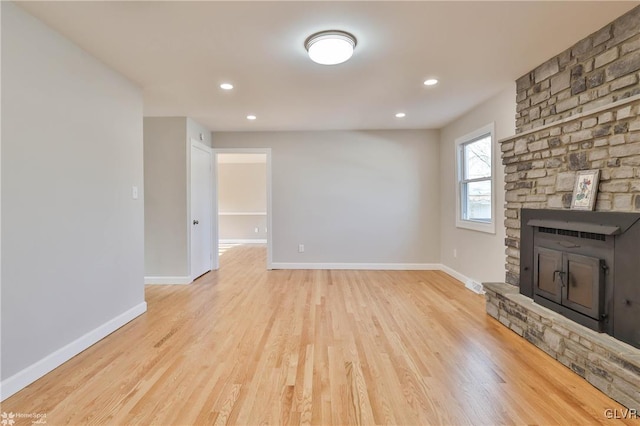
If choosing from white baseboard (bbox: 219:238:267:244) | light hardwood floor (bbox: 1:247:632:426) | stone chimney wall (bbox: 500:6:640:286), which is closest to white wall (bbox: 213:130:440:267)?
light hardwood floor (bbox: 1:247:632:426)

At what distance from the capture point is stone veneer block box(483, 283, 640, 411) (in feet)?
5.32

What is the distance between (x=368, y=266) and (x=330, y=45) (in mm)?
3750

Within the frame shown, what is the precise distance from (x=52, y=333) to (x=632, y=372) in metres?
3.59

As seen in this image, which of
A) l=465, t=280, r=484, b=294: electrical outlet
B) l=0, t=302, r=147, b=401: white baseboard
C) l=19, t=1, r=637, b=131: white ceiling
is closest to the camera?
l=0, t=302, r=147, b=401: white baseboard

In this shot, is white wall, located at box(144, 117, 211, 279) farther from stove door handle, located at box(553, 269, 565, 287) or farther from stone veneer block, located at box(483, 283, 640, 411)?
stove door handle, located at box(553, 269, 565, 287)

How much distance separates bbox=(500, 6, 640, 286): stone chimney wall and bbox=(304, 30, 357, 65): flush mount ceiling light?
1773 mm

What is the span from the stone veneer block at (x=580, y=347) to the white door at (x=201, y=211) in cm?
401

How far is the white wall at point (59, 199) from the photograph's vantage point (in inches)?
70.8

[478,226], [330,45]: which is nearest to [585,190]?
[478,226]

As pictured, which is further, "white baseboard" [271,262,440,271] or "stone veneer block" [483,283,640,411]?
"white baseboard" [271,262,440,271]

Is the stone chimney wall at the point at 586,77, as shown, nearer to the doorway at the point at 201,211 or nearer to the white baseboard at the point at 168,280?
the doorway at the point at 201,211

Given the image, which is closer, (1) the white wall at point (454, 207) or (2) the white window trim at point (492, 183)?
(1) the white wall at point (454, 207)

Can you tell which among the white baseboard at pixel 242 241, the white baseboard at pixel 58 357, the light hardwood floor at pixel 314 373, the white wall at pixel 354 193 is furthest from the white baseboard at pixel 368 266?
the white baseboard at pixel 242 241

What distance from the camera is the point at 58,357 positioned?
2090 millimetres
